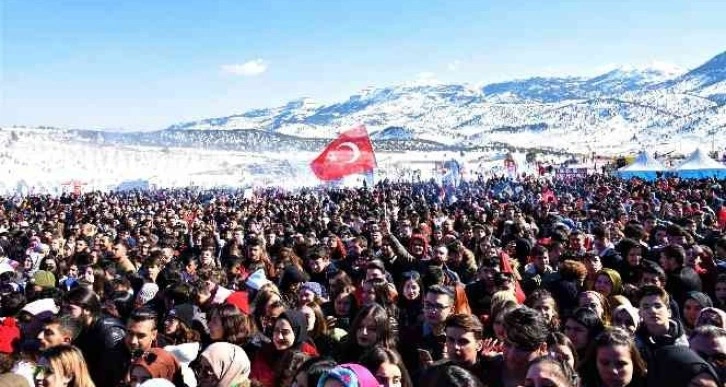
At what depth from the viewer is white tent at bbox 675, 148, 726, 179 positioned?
111ft

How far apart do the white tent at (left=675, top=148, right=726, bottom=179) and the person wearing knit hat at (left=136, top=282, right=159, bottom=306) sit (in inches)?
1264

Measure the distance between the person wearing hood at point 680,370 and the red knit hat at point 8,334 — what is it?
165 inches

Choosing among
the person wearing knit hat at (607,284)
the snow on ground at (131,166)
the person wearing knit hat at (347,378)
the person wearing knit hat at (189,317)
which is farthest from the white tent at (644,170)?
the person wearing knit hat at (347,378)

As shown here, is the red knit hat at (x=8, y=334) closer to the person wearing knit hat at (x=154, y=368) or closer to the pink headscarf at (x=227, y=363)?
the person wearing knit hat at (x=154, y=368)

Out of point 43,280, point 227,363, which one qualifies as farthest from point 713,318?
point 43,280

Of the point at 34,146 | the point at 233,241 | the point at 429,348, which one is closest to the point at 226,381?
the point at 429,348

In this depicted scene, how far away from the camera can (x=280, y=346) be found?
180 inches

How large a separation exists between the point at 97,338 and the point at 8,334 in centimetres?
84

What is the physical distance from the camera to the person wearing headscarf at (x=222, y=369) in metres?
3.83

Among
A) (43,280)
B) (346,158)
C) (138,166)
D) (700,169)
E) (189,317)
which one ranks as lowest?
(138,166)

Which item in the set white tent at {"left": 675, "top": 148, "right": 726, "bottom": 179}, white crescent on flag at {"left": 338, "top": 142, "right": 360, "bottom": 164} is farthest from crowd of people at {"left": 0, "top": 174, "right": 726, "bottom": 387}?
white tent at {"left": 675, "top": 148, "right": 726, "bottom": 179}

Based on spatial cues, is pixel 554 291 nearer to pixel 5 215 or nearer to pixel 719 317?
pixel 719 317

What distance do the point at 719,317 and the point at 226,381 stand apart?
311cm

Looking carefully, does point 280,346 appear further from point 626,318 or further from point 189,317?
point 626,318
